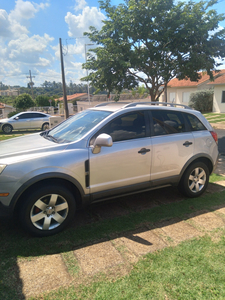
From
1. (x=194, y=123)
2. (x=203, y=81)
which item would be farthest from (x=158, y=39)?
(x=203, y=81)

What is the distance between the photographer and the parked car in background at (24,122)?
16188mm

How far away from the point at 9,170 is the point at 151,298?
208cm

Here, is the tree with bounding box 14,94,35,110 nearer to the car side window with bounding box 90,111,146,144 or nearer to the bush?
the bush

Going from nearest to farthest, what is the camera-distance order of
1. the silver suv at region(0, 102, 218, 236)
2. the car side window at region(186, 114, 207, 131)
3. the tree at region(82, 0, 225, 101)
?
1. the silver suv at region(0, 102, 218, 236)
2. the car side window at region(186, 114, 207, 131)
3. the tree at region(82, 0, 225, 101)

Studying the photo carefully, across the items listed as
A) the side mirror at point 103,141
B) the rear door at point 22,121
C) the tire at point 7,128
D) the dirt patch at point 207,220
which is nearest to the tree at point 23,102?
the rear door at point 22,121

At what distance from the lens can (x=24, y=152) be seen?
3189mm

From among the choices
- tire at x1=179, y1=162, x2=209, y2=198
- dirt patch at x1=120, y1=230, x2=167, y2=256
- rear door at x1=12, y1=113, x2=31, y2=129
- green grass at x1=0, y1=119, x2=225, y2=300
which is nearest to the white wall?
rear door at x1=12, y1=113, x2=31, y2=129

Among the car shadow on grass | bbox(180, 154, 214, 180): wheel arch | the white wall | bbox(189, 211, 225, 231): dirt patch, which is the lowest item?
bbox(189, 211, 225, 231): dirt patch

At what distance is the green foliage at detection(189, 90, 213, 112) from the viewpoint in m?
26.7

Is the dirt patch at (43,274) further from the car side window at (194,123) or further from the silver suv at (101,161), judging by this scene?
the car side window at (194,123)

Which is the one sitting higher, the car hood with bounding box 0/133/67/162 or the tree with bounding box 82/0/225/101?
the tree with bounding box 82/0/225/101

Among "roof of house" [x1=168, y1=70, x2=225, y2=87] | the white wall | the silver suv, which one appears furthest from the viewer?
"roof of house" [x1=168, y1=70, x2=225, y2=87]

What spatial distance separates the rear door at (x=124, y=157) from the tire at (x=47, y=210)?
0.44 m

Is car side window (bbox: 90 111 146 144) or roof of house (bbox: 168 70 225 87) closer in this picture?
car side window (bbox: 90 111 146 144)
